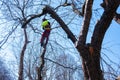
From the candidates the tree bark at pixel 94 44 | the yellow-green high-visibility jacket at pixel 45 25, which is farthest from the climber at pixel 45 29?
the tree bark at pixel 94 44

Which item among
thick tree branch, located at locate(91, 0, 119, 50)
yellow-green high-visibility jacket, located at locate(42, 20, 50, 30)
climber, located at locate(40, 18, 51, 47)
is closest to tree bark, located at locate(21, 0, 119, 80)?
thick tree branch, located at locate(91, 0, 119, 50)

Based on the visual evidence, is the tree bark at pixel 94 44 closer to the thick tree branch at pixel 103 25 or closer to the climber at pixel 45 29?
the thick tree branch at pixel 103 25

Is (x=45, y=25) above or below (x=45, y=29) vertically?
above

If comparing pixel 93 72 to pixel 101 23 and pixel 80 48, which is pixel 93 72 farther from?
pixel 101 23

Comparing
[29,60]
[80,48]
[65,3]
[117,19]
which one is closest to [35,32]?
[65,3]

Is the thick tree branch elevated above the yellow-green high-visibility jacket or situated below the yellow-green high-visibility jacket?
above

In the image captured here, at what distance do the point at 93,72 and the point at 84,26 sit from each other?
851 millimetres

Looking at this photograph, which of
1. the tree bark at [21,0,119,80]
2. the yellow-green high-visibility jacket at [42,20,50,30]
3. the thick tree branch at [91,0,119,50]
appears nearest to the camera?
the tree bark at [21,0,119,80]

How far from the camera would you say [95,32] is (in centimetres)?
571

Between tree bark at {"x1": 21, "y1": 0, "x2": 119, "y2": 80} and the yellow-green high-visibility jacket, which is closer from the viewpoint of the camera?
tree bark at {"x1": 21, "y1": 0, "x2": 119, "y2": 80}

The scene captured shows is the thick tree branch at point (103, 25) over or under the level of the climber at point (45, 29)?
over

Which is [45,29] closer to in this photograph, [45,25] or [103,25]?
[45,25]

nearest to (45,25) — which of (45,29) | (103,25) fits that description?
(45,29)

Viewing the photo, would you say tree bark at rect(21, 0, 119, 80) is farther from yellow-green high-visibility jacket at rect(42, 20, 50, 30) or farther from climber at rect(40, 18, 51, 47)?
yellow-green high-visibility jacket at rect(42, 20, 50, 30)
